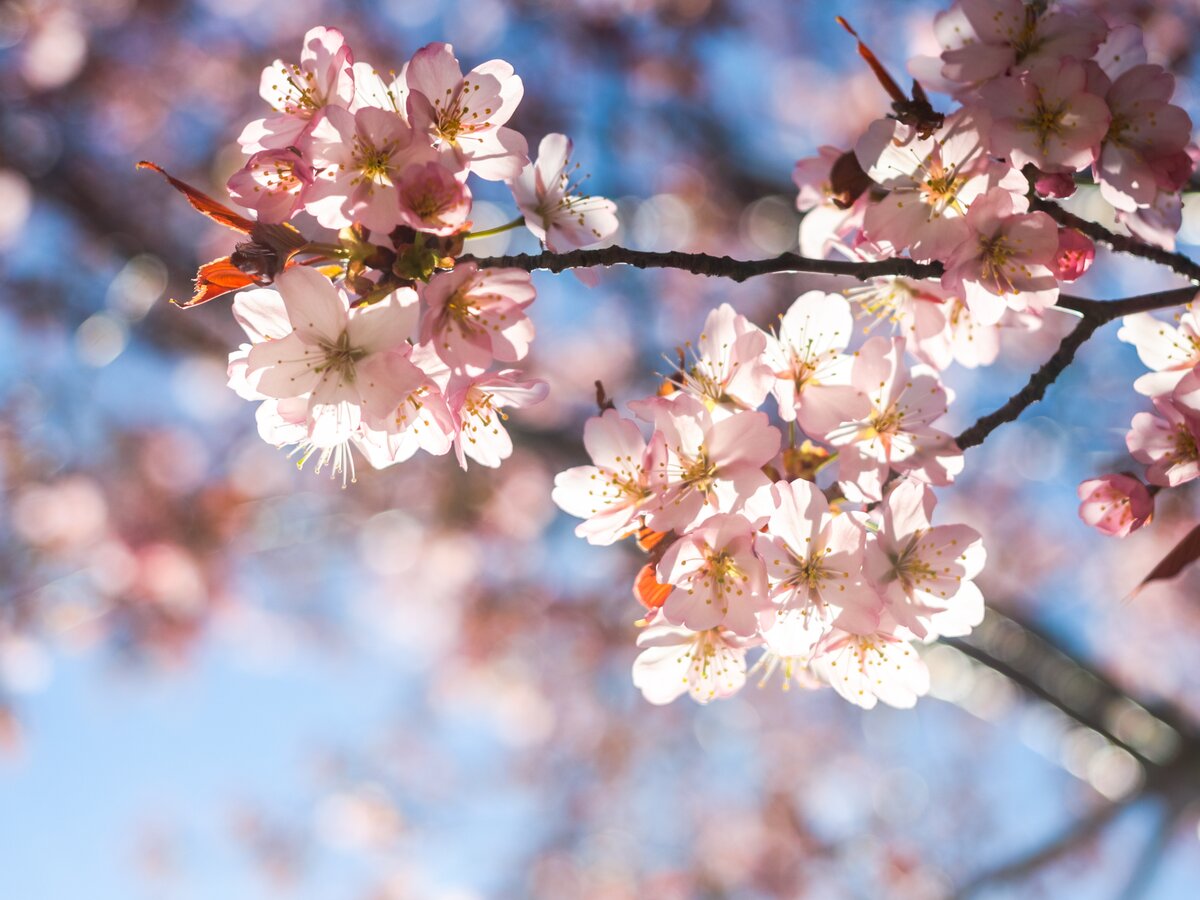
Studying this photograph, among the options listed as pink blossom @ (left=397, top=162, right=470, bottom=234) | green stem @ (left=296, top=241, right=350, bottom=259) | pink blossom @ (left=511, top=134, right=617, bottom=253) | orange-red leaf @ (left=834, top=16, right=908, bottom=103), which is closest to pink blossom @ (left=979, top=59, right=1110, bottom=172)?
orange-red leaf @ (left=834, top=16, right=908, bottom=103)

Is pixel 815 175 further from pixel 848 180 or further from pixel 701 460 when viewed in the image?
pixel 701 460

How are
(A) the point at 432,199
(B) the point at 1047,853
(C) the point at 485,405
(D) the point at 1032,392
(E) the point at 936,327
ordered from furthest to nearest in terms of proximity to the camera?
1. (B) the point at 1047,853
2. (E) the point at 936,327
3. (C) the point at 485,405
4. (D) the point at 1032,392
5. (A) the point at 432,199

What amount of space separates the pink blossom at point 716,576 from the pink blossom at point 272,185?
631 mm

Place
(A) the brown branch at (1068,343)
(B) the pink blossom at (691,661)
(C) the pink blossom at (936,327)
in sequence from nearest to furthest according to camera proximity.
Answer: (A) the brown branch at (1068,343) → (B) the pink blossom at (691,661) → (C) the pink blossom at (936,327)

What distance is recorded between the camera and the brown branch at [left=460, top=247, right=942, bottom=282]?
3.40ft

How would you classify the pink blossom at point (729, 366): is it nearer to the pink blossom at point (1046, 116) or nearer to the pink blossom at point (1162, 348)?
the pink blossom at point (1046, 116)

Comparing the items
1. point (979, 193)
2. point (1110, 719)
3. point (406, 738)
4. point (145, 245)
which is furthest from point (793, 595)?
point (406, 738)

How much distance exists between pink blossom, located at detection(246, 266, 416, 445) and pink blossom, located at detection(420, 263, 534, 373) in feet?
0.11

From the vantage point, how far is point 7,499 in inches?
236

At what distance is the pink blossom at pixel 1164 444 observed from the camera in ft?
3.81

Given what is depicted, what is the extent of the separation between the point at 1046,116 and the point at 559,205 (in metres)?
0.67

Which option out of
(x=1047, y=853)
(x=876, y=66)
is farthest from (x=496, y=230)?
(x=1047, y=853)

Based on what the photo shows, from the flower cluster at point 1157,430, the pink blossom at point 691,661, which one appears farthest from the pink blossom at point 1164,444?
the pink blossom at point 691,661

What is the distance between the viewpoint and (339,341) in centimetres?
103
